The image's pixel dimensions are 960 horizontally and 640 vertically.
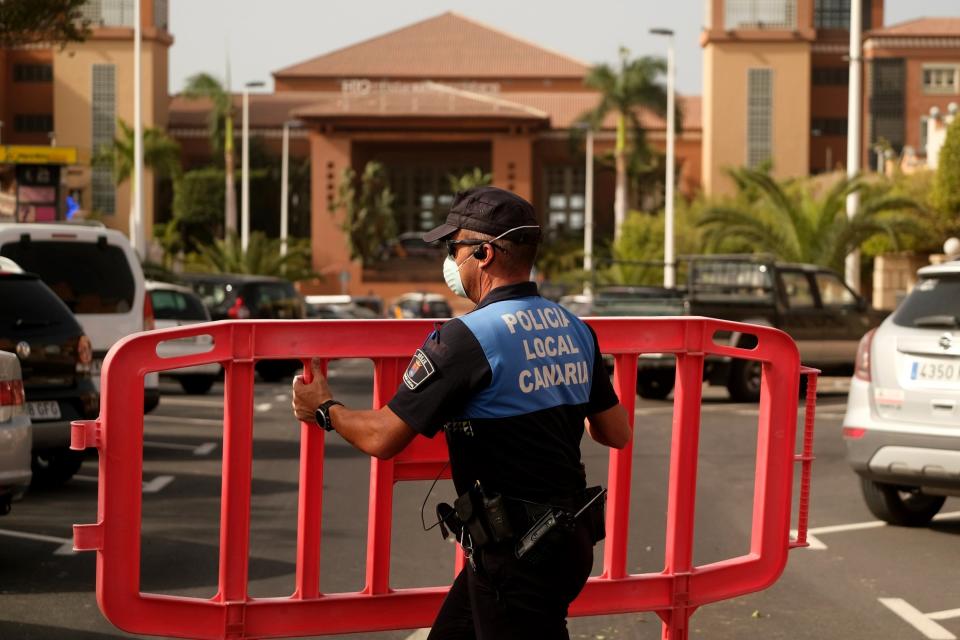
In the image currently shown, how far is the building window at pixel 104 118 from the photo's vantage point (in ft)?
309

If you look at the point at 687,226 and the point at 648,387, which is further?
the point at 687,226

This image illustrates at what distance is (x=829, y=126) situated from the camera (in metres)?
96.0

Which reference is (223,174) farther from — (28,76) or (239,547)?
(239,547)

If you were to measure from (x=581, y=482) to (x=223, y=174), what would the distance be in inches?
3531

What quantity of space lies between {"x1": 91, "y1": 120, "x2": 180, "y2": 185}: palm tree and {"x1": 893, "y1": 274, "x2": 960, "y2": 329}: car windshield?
62247 millimetres

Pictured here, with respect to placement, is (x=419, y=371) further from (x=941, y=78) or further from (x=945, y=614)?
(x=941, y=78)

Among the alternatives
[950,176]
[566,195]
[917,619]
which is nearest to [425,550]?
[917,619]

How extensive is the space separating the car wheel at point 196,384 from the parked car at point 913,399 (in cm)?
1492

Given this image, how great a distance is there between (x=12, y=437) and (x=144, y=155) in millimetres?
65138

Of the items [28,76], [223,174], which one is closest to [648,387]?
[223,174]

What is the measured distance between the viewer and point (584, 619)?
7762mm

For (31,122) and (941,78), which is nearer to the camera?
(31,122)

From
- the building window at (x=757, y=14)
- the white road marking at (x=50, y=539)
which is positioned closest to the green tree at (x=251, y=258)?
the building window at (x=757, y=14)

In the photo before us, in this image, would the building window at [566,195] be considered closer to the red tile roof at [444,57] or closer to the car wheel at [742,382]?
the red tile roof at [444,57]
